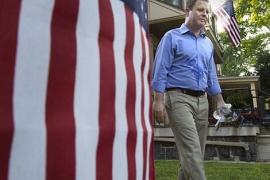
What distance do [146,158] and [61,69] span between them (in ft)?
Answer: 1.95

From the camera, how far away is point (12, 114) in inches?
30.0

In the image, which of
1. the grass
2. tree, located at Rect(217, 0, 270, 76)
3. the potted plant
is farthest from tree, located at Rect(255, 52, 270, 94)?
the grass

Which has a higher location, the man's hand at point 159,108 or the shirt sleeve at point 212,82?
the shirt sleeve at point 212,82

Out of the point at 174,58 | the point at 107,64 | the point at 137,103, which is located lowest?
the point at 137,103

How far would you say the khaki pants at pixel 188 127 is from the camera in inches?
103

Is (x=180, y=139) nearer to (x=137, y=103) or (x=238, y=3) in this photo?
(x=137, y=103)

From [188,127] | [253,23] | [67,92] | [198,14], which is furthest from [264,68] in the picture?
[67,92]

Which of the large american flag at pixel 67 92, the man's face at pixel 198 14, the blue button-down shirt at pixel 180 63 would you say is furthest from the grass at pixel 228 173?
the large american flag at pixel 67 92

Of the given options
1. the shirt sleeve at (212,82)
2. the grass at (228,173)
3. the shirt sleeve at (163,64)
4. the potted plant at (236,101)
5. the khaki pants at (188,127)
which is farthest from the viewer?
the potted plant at (236,101)

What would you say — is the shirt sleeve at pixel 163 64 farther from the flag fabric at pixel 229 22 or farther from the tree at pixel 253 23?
the tree at pixel 253 23

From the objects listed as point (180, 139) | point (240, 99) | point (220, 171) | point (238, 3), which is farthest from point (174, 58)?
point (238, 3)

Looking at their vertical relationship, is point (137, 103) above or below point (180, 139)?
Result: above

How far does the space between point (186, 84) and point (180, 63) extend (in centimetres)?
20

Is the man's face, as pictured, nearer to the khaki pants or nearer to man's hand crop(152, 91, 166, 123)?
the khaki pants
